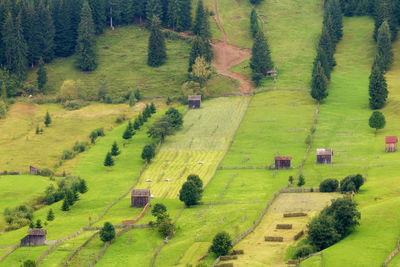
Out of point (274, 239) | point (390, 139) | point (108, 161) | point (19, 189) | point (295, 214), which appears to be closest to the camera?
point (274, 239)

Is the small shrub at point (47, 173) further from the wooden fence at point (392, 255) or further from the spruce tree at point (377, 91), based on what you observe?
the wooden fence at point (392, 255)

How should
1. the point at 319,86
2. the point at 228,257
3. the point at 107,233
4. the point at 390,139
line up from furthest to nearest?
the point at 319,86 → the point at 390,139 → the point at 107,233 → the point at 228,257

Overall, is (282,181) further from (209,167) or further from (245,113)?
A: (245,113)

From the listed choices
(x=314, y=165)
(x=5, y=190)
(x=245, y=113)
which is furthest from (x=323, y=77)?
(x=5, y=190)

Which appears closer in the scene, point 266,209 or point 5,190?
point 266,209

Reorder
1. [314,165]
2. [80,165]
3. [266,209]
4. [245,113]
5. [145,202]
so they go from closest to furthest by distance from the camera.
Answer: [266,209], [145,202], [314,165], [80,165], [245,113]

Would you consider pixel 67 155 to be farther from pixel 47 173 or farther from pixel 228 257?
pixel 228 257

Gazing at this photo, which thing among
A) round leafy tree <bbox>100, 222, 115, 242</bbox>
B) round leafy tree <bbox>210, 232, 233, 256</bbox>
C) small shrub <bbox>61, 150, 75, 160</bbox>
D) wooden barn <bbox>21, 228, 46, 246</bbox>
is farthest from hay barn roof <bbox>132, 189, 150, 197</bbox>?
small shrub <bbox>61, 150, 75, 160</bbox>

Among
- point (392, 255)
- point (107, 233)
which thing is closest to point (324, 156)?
point (107, 233)
